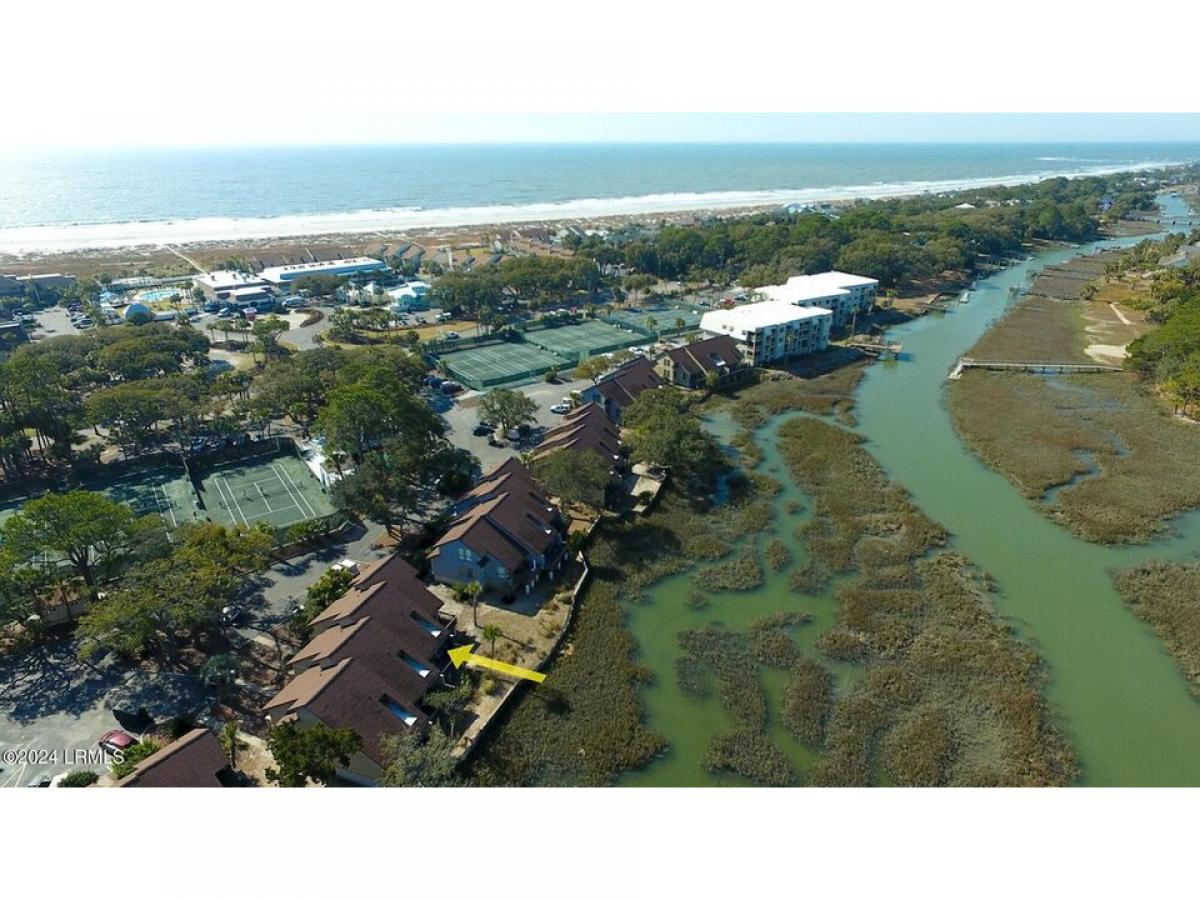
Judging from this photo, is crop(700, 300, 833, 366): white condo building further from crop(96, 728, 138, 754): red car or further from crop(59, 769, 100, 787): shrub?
crop(59, 769, 100, 787): shrub

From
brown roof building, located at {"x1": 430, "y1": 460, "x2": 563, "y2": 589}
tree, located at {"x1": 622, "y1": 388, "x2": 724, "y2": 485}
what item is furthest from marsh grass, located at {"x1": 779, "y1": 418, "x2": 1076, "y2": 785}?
brown roof building, located at {"x1": 430, "y1": 460, "x2": 563, "y2": 589}

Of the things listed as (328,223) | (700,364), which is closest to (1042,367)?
(700,364)

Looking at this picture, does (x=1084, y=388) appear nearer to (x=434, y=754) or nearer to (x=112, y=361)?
(x=434, y=754)

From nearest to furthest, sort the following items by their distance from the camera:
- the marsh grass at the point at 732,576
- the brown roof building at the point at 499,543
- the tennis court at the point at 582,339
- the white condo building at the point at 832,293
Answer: the brown roof building at the point at 499,543, the marsh grass at the point at 732,576, the tennis court at the point at 582,339, the white condo building at the point at 832,293

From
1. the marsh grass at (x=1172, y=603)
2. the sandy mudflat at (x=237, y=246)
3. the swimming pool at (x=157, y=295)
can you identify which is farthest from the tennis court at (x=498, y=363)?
the sandy mudflat at (x=237, y=246)

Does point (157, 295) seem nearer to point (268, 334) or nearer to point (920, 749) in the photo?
point (268, 334)

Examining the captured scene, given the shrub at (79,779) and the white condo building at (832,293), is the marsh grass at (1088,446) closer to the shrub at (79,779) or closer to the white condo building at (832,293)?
the white condo building at (832,293)
